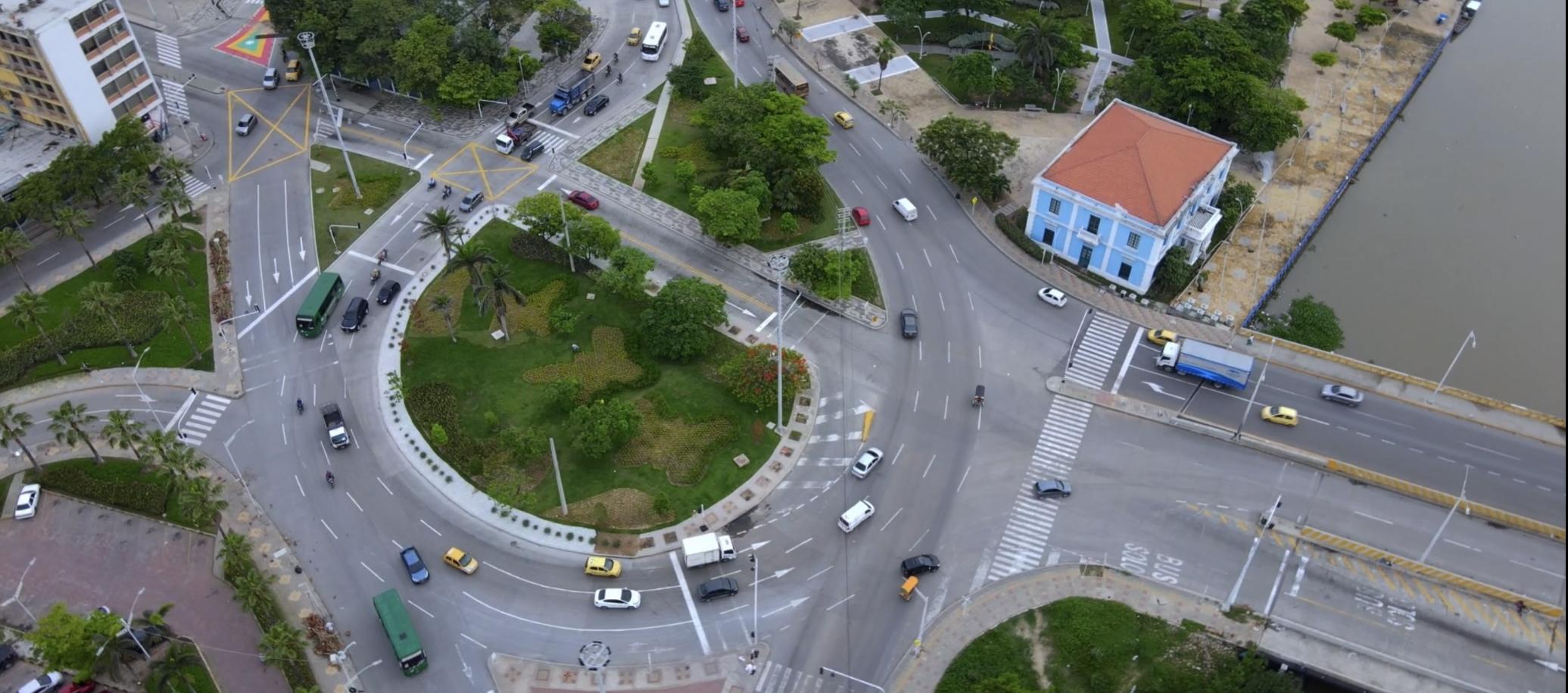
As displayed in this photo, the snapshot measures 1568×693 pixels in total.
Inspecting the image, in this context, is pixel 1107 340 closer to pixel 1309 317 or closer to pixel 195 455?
Result: pixel 1309 317

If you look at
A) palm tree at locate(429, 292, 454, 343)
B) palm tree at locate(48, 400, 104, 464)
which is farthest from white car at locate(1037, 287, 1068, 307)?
palm tree at locate(48, 400, 104, 464)

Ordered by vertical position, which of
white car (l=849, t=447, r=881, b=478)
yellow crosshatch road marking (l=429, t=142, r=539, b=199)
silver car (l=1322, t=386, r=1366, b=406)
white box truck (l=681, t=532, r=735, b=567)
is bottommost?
white box truck (l=681, t=532, r=735, b=567)

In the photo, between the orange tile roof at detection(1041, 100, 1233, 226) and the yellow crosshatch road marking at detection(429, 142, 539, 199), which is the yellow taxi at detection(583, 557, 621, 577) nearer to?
the yellow crosshatch road marking at detection(429, 142, 539, 199)

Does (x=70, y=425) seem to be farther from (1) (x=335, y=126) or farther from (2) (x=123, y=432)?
(1) (x=335, y=126)

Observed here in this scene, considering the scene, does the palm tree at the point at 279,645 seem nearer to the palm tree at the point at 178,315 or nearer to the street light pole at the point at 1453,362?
the palm tree at the point at 178,315

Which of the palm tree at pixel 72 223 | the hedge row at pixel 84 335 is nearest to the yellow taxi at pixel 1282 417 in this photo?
the hedge row at pixel 84 335

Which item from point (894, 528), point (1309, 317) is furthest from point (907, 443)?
point (1309, 317)

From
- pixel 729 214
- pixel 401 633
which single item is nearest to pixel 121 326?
pixel 401 633
